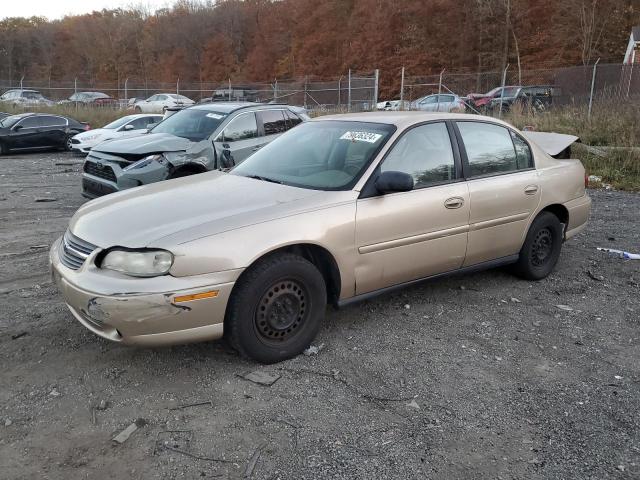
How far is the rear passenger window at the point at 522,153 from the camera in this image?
5.02 meters

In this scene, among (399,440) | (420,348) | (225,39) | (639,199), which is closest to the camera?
(399,440)

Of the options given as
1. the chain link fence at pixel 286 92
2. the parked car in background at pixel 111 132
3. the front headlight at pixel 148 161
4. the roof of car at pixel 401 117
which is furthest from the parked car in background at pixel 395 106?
the roof of car at pixel 401 117

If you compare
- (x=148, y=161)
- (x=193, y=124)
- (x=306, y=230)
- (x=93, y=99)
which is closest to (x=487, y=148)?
(x=306, y=230)

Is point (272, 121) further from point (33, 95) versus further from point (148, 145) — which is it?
point (33, 95)

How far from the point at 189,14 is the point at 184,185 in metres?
76.4

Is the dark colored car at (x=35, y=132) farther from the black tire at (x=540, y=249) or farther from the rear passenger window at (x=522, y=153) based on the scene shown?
the black tire at (x=540, y=249)

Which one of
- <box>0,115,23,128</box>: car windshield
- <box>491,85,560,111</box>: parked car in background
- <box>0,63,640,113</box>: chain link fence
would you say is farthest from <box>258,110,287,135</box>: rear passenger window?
<box>491,85,560,111</box>: parked car in background

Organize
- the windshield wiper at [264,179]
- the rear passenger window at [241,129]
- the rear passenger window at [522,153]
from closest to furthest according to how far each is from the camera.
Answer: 1. the windshield wiper at [264,179]
2. the rear passenger window at [522,153]
3. the rear passenger window at [241,129]

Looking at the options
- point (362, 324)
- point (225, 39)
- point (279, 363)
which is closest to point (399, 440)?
point (279, 363)

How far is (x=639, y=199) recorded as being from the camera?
9.30 meters

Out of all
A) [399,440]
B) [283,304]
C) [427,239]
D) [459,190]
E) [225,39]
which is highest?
[225,39]

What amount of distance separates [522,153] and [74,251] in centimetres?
384

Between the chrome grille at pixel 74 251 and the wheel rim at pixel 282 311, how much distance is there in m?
1.10

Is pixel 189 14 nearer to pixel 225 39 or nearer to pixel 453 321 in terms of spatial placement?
pixel 225 39
